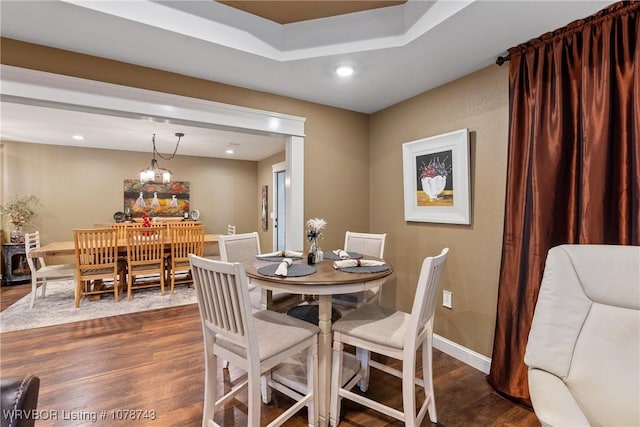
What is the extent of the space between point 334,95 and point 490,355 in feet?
8.36

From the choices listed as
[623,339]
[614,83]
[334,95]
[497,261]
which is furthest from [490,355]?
[334,95]

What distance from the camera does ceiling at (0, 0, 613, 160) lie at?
1630mm

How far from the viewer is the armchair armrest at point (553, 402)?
87 centimetres

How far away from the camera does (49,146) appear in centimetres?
518

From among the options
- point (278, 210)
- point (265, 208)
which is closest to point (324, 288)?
point (278, 210)

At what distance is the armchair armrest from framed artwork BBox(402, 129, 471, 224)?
1.38 metres

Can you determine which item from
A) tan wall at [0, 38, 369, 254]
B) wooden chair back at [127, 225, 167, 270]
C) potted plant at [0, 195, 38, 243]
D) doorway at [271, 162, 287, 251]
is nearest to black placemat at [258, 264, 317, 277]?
tan wall at [0, 38, 369, 254]

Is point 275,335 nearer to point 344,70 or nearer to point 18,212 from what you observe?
point 344,70

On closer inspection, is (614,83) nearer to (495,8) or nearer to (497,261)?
(495,8)

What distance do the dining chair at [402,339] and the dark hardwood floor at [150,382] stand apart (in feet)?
0.70

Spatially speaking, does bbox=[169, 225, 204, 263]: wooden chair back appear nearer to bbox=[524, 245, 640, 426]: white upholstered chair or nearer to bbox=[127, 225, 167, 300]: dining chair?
bbox=[127, 225, 167, 300]: dining chair

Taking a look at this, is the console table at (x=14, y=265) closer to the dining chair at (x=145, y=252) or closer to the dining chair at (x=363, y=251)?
the dining chair at (x=145, y=252)

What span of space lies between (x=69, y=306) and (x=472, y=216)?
4.67 m

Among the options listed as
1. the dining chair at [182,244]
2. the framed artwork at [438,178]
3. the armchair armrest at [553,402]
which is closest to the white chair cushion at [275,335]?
the armchair armrest at [553,402]
